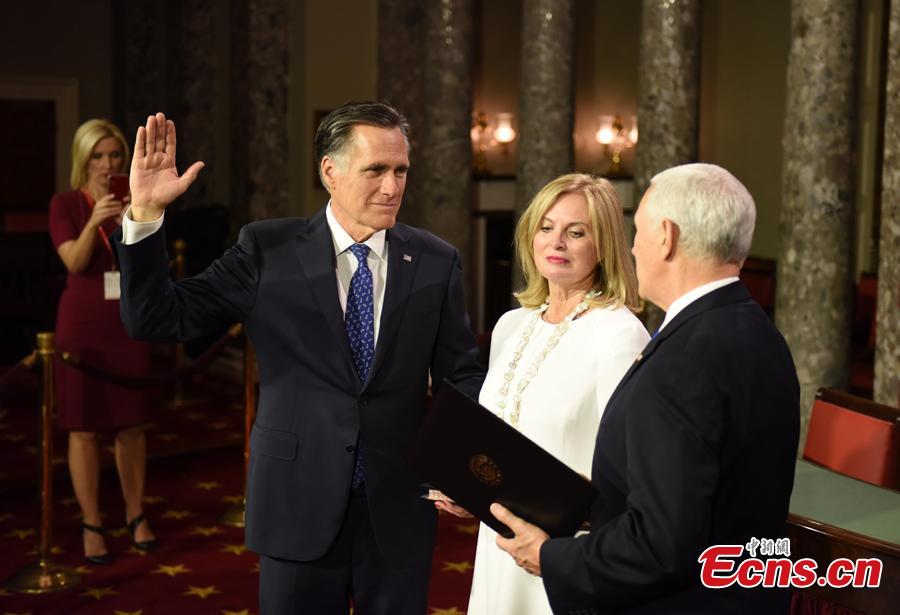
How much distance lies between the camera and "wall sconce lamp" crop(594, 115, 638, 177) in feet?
45.5

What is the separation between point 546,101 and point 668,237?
7.03m

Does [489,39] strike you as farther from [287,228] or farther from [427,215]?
[287,228]

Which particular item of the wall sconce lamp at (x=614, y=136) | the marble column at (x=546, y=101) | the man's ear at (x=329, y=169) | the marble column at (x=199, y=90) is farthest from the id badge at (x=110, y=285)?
the wall sconce lamp at (x=614, y=136)

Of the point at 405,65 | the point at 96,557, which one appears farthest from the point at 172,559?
the point at 405,65

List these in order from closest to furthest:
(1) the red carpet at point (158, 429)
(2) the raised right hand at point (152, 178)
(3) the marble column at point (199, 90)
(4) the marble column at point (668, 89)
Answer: (2) the raised right hand at point (152, 178), (1) the red carpet at point (158, 429), (4) the marble column at point (668, 89), (3) the marble column at point (199, 90)

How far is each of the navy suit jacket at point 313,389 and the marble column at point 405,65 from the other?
7293 millimetres

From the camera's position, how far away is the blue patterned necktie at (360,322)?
2.86 meters

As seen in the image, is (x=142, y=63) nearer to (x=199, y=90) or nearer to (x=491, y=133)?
(x=199, y=90)

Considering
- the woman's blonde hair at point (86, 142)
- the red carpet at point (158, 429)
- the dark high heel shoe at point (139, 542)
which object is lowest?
the dark high heel shoe at point (139, 542)

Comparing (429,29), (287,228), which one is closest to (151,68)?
(429,29)

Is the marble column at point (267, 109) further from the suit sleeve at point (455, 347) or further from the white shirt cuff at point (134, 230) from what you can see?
the white shirt cuff at point (134, 230)

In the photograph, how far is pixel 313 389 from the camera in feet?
9.27

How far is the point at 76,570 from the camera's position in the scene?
5.21 metres

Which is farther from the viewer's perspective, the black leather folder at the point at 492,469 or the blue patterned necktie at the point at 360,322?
the blue patterned necktie at the point at 360,322
